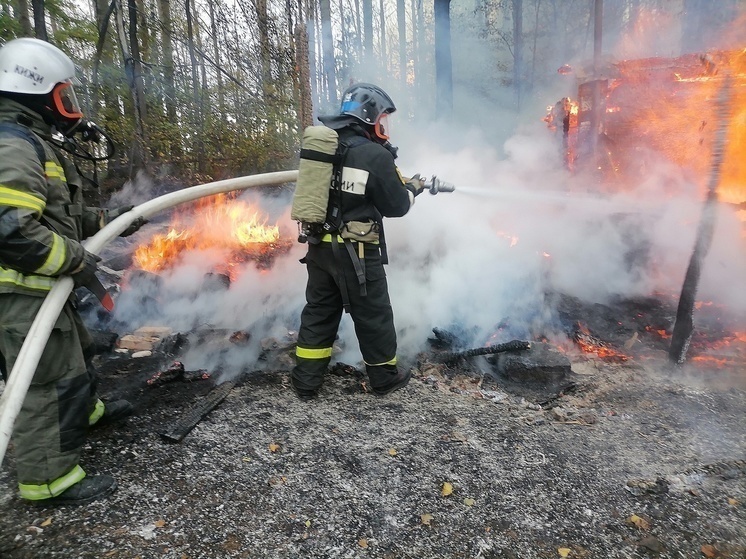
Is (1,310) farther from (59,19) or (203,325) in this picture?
(59,19)

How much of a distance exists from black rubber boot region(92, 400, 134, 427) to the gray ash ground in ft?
0.29

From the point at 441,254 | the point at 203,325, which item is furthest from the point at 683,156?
the point at 203,325

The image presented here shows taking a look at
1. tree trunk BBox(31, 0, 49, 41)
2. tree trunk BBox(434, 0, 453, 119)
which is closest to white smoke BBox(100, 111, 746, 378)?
tree trunk BBox(31, 0, 49, 41)

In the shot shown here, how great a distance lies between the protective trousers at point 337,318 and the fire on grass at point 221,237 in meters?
3.02

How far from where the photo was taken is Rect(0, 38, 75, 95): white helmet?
94.3 inches

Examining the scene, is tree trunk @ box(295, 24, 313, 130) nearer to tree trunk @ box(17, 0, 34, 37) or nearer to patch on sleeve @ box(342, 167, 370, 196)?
tree trunk @ box(17, 0, 34, 37)

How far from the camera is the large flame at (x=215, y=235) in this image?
6.52 meters

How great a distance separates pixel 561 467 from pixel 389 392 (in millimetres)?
1431

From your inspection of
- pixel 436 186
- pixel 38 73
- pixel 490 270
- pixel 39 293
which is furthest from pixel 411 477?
pixel 490 270

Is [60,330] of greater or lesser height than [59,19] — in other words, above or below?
below

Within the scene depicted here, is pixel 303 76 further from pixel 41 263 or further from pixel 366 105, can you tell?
pixel 41 263

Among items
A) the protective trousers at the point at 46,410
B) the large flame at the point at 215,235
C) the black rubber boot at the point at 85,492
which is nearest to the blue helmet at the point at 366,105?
the protective trousers at the point at 46,410

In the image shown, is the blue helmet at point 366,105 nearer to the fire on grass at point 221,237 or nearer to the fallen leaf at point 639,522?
the fallen leaf at point 639,522

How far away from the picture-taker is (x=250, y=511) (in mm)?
2467
